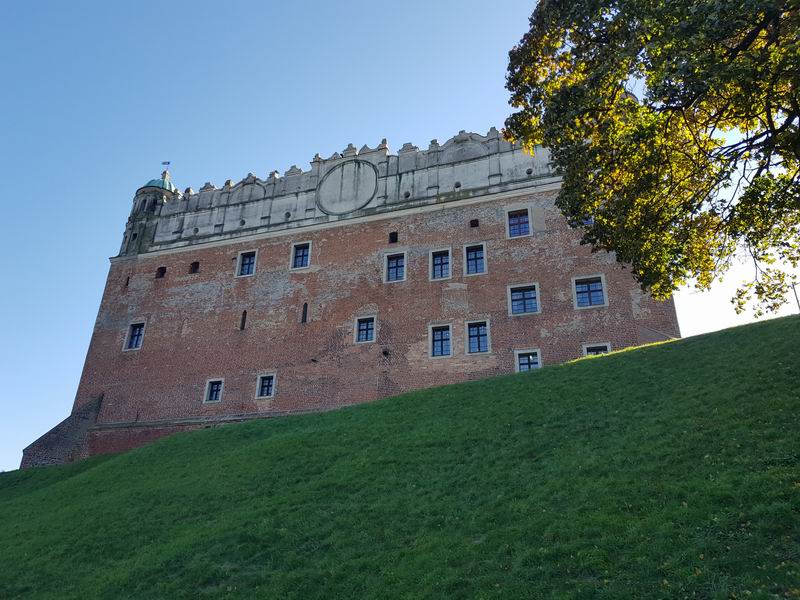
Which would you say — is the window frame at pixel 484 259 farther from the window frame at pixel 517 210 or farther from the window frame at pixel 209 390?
the window frame at pixel 209 390

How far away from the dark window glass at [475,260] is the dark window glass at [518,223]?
5.48 feet

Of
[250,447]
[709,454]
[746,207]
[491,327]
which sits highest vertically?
[491,327]

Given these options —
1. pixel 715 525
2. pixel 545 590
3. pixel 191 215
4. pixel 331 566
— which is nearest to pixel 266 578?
pixel 331 566

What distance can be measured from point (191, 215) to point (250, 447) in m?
21.3

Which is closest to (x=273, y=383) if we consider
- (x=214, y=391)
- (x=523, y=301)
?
(x=214, y=391)

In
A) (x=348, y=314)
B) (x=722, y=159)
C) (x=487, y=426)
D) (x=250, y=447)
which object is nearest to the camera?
(x=722, y=159)

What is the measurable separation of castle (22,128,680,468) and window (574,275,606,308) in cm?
7

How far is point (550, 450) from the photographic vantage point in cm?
1442

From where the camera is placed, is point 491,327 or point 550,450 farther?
point 491,327

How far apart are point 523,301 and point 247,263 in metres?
15.4

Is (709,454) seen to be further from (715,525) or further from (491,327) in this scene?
(491,327)

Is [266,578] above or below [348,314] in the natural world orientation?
below

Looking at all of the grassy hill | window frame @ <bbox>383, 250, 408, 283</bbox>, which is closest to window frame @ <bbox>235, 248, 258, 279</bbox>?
window frame @ <bbox>383, 250, 408, 283</bbox>

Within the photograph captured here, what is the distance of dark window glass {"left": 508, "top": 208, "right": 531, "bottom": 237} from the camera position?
30000 mm
